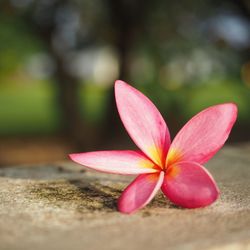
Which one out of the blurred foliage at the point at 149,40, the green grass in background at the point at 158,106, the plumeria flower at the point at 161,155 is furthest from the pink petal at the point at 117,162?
the green grass in background at the point at 158,106

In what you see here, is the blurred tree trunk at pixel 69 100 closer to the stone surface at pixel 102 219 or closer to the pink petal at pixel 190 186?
the stone surface at pixel 102 219

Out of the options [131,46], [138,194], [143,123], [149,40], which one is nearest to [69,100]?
[131,46]

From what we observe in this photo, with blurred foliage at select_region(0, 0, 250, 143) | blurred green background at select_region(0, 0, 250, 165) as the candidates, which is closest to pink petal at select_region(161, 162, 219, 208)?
blurred green background at select_region(0, 0, 250, 165)

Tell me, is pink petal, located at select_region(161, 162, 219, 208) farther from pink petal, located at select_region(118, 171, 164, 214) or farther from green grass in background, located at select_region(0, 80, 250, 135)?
green grass in background, located at select_region(0, 80, 250, 135)

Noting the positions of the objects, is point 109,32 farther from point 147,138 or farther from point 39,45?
point 147,138

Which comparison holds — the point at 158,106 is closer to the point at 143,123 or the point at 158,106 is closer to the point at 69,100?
the point at 69,100

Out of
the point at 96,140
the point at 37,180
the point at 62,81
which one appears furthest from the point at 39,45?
the point at 37,180
